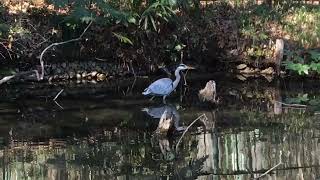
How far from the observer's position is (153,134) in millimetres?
10281

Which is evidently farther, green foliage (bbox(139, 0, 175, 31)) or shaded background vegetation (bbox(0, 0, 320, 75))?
green foliage (bbox(139, 0, 175, 31))

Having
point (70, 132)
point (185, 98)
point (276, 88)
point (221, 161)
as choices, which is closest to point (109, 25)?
point (185, 98)

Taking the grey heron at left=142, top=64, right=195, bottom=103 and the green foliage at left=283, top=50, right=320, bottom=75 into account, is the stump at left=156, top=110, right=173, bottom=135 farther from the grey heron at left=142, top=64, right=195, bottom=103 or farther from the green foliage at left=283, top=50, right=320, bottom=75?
the green foliage at left=283, top=50, right=320, bottom=75

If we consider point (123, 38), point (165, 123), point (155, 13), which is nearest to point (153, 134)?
point (165, 123)

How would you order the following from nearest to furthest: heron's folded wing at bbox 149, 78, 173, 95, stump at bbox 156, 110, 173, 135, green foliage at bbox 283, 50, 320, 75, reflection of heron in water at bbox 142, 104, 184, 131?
stump at bbox 156, 110, 173, 135 < reflection of heron in water at bbox 142, 104, 184, 131 < heron's folded wing at bbox 149, 78, 173, 95 < green foliage at bbox 283, 50, 320, 75

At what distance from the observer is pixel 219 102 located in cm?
1291

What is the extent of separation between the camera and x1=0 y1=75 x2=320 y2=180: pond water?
847 centimetres

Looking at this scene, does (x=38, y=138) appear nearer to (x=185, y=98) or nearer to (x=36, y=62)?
(x=185, y=98)

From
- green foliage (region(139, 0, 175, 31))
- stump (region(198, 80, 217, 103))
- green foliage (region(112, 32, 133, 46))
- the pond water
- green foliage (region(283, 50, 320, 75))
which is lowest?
the pond water

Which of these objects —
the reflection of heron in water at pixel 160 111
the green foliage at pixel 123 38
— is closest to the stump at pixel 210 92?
the reflection of heron in water at pixel 160 111

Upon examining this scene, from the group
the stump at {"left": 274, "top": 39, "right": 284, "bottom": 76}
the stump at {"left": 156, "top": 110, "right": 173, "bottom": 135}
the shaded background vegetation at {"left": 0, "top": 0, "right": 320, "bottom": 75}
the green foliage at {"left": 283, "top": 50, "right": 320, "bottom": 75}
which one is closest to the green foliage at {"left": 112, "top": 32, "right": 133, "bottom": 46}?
the shaded background vegetation at {"left": 0, "top": 0, "right": 320, "bottom": 75}

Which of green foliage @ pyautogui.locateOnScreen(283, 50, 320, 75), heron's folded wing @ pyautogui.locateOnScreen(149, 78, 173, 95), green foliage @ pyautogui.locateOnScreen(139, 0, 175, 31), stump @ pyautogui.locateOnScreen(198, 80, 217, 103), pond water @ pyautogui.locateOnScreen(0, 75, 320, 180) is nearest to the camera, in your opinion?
pond water @ pyautogui.locateOnScreen(0, 75, 320, 180)

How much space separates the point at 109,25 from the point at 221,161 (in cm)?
791

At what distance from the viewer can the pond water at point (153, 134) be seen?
8.47m
